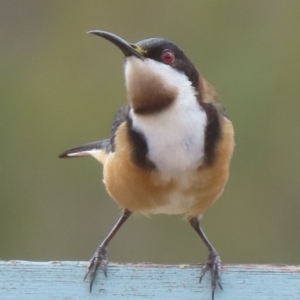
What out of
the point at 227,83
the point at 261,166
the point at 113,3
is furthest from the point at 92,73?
the point at 261,166

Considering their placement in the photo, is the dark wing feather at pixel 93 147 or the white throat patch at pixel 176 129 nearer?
the white throat patch at pixel 176 129

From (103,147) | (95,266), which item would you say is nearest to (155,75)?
(95,266)

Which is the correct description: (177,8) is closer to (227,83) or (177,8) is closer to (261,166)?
(227,83)

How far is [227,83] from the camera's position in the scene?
3.69 m

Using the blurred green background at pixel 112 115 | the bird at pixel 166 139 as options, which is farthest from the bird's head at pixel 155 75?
the blurred green background at pixel 112 115

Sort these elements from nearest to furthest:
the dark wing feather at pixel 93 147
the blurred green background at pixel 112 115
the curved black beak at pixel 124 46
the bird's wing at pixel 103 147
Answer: the curved black beak at pixel 124 46
the bird's wing at pixel 103 147
the dark wing feather at pixel 93 147
the blurred green background at pixel 112 115

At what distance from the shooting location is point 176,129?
1.97 meters

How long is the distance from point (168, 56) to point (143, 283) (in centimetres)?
51

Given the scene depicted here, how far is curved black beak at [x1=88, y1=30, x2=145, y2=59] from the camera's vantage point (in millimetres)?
1780

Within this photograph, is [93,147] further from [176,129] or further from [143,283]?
[143,283]

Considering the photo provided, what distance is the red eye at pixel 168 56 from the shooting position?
1.95 meters

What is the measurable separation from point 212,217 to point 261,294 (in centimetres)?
182

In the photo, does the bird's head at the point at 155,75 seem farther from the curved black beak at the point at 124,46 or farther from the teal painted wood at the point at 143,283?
the teal painted wood at the point at 143,283

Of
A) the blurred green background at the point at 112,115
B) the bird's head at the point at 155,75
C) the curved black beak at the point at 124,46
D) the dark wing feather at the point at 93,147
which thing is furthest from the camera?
the blurred green background at the point at 112,115
